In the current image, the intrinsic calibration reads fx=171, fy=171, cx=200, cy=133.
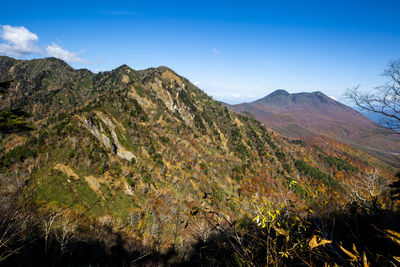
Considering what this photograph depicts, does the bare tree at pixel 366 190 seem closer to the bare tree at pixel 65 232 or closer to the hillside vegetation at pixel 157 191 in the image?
the hillside vegetation at pixel 157 191

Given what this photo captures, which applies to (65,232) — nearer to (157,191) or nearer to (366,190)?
(366,190)

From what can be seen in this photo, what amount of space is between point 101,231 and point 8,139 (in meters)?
75.0

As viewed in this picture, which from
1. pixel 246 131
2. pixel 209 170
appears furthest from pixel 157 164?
pixel 246 131

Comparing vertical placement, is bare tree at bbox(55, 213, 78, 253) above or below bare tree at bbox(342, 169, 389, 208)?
below

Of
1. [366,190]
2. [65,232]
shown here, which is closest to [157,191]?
[65,232]

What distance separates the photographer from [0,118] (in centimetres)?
907

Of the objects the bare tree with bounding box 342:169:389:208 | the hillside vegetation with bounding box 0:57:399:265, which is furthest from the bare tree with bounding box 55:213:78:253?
the bare tree with bounding box 342:169:389:208

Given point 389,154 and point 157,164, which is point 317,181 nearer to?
point 157,164

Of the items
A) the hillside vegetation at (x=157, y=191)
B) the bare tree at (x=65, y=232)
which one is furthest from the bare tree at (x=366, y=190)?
the bare tree at (x=65, y=232)

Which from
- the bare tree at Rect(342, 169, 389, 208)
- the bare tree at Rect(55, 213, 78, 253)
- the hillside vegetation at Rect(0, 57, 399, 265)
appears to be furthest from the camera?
the bare tree at Rect(55, 213, 78, 253)

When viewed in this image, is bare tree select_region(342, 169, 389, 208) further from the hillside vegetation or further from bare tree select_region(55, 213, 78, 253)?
bare tree select_region(55, 213, 78, 253)

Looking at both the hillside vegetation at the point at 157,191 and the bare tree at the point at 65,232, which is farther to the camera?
the bare tree at the point at 65,232

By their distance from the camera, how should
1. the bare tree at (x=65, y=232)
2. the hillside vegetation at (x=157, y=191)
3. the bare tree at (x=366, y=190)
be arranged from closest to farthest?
the hillside vegetation at (x=157, y=191), the bare tree at (x=366, y=190), the bare tree at (x=65, y=232)

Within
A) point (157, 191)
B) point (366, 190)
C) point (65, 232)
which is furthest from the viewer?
point (157, 191)
